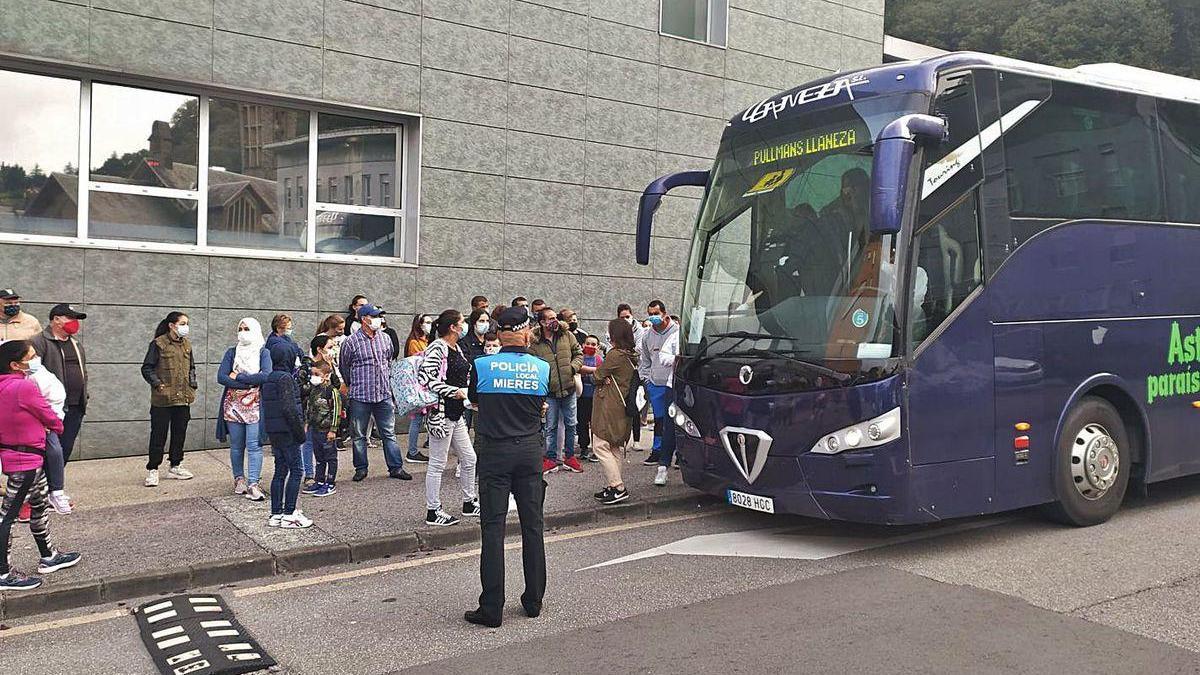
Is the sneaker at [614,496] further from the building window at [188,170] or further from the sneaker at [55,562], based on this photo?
the building window at [188,170]

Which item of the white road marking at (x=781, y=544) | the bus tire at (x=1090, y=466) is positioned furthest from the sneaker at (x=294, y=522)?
the bus tire at (x=1090, y=466)

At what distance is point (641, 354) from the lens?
39.0 ft

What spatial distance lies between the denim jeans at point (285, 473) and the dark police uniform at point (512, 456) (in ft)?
8.20

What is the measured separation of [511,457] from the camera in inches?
240

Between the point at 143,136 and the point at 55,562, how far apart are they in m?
6.25

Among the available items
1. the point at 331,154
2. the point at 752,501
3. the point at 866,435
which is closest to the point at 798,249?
the point at 866,435

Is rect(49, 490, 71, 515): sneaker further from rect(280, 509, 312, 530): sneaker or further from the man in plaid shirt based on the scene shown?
the man in plaid shirt

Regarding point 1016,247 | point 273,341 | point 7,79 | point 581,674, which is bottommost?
point 581,674

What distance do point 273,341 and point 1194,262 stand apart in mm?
8372

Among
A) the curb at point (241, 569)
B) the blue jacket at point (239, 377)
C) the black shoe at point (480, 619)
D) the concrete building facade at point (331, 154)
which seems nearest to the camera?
the black shoe at point (480, 619)

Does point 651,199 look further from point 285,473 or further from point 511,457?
point 285,473

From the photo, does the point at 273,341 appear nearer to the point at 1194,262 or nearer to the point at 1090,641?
the point at 1090,641

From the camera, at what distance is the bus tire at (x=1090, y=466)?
26.4 feet

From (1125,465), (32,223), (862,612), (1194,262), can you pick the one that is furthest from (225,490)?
(1194,262)
